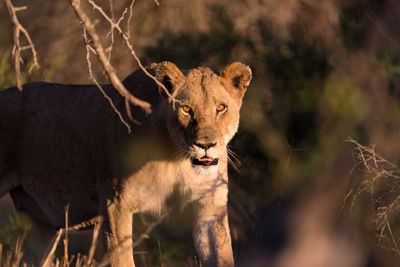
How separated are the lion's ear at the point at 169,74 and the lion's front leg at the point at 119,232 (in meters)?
0.88

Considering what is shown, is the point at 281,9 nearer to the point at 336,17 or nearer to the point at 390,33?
the point at 336,17

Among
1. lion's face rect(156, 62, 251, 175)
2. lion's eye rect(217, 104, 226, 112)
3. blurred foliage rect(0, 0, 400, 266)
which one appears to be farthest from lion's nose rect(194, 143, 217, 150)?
blurred foliage rect(0, 0, 400, 266)

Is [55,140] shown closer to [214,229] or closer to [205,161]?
[214,229]

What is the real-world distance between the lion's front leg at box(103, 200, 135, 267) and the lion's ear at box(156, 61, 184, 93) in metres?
0.88

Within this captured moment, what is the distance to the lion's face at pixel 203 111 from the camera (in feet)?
14.5

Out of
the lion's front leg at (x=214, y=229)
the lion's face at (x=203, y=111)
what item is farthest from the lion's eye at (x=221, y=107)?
the lion's front leg at (x=214, y=229)

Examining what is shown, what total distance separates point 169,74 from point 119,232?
3.69ft

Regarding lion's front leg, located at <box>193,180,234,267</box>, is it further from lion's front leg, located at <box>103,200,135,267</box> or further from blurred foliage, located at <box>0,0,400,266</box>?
lion's front leg, located at <box>103,200,135,267</box>

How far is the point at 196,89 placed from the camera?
4.62m

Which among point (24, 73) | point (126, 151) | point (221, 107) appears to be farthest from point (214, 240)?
point (24, 73)

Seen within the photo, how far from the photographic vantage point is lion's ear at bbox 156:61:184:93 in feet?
15.4

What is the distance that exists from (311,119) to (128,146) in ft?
7.62

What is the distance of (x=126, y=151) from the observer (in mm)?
4844

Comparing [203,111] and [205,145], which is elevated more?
[203,111]
